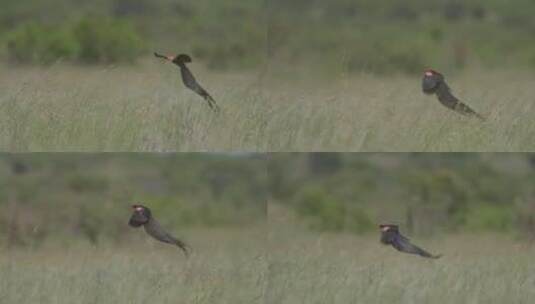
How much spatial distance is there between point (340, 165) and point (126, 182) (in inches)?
120

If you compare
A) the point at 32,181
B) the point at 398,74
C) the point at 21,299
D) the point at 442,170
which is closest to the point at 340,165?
the point at 442,170

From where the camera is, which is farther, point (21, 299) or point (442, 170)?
point (442, 170)

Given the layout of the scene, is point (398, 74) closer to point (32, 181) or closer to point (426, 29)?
point (32, 181)

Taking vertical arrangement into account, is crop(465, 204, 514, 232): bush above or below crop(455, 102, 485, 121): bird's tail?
above

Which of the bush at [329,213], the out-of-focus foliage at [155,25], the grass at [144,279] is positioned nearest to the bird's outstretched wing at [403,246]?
the grass at [144,279]

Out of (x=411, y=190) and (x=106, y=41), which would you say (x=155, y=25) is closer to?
(x=106, y=41)

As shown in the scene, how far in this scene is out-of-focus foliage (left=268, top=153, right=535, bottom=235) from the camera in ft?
49.6

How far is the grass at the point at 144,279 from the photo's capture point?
849 cm

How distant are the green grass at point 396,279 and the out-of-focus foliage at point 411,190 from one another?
4305 millimetres

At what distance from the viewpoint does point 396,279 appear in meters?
8.67

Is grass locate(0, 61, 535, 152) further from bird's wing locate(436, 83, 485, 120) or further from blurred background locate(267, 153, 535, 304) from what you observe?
blurred background locate(267, 153, 535, 304)

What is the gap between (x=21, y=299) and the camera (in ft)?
27.9

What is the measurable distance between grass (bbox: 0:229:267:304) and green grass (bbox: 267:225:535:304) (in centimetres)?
16

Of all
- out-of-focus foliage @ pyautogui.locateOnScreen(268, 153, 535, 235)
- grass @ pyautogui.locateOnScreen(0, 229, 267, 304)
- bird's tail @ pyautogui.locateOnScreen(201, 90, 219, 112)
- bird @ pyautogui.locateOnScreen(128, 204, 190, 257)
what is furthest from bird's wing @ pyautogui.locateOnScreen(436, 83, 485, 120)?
out-of-focus foliage @ pyautogui.locateOnScreen(268, 153, 535, 235)
